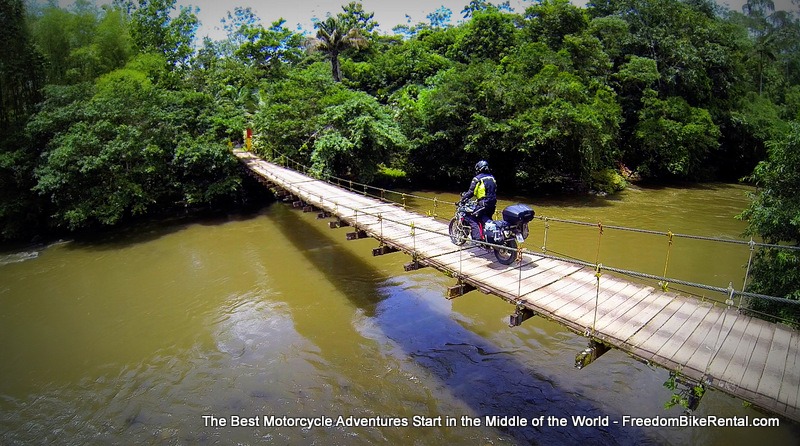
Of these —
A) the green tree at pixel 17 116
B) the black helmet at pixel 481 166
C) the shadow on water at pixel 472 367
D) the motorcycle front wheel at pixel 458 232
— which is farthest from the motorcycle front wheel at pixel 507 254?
the green tree at pixel 17 116

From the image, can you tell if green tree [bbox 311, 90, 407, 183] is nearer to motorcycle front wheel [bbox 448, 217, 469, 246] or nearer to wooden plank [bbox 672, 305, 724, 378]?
motorcycle front wheel [bbox 448, 217, 469, 246]

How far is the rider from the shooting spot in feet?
19.9

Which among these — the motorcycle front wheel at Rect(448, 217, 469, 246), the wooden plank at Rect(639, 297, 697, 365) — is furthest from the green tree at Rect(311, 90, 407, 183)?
the wooden plank at Rect(639, 297, 697, 365)

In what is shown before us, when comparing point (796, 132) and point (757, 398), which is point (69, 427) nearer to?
point (757, 398)

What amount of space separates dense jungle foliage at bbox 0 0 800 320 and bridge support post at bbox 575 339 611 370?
8.78 metres

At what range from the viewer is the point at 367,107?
1530 centimetres

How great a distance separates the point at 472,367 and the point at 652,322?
2.88 m

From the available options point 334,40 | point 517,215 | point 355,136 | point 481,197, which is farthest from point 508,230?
point 334,40

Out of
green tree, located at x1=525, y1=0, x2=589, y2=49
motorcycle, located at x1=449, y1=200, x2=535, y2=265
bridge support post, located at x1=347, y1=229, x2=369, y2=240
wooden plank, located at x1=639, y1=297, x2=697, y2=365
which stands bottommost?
wooden plank, located at x1=639, y1=297, x2=697, y2=365

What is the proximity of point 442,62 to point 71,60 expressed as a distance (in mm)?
15763

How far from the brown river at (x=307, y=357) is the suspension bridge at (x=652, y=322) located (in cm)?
30

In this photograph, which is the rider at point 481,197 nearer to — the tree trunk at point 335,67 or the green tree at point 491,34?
the green tree at point 491,34

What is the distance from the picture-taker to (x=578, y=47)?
17.5m

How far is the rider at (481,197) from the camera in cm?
607
